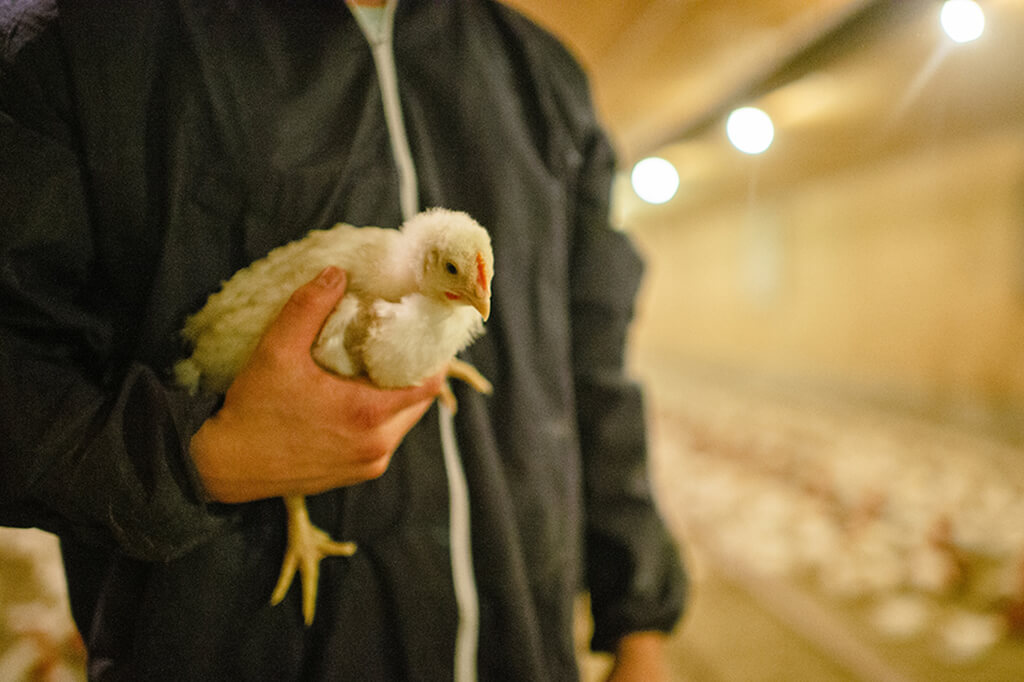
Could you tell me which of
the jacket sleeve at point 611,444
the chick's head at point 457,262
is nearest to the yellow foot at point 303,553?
the chick's head at point 457,262


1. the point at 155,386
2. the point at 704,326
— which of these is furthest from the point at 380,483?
the point at 704,326

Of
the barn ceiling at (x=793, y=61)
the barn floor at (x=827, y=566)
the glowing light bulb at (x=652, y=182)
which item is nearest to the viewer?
the glowing light bulb at (x=652, y=182)

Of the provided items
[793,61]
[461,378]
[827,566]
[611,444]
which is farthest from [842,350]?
[461,378]

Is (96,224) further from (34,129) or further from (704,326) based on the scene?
(704,326)

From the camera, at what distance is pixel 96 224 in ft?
1.41

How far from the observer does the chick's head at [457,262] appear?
0.37 metres

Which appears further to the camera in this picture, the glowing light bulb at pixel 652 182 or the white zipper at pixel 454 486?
the glowing light bulb at pixel 652 182

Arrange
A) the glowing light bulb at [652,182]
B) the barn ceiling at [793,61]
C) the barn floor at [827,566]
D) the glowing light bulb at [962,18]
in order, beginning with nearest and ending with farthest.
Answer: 1. the glowing light bulb at [962,18]
2. the glowing light bulb at [652,182]
3. the barn floor at [827,566]
4. the barn ceiling at [793,61]

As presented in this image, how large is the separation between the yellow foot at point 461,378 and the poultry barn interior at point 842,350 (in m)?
0.55

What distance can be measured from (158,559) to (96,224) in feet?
0.88

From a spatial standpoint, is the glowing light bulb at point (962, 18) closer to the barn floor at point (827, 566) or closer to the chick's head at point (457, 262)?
the chick's head at point (457, 262)

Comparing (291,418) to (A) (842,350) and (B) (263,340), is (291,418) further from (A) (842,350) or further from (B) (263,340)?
(A) (842,350)

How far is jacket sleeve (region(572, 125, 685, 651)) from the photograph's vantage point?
68 centimetres

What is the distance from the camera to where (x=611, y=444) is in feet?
2.35
